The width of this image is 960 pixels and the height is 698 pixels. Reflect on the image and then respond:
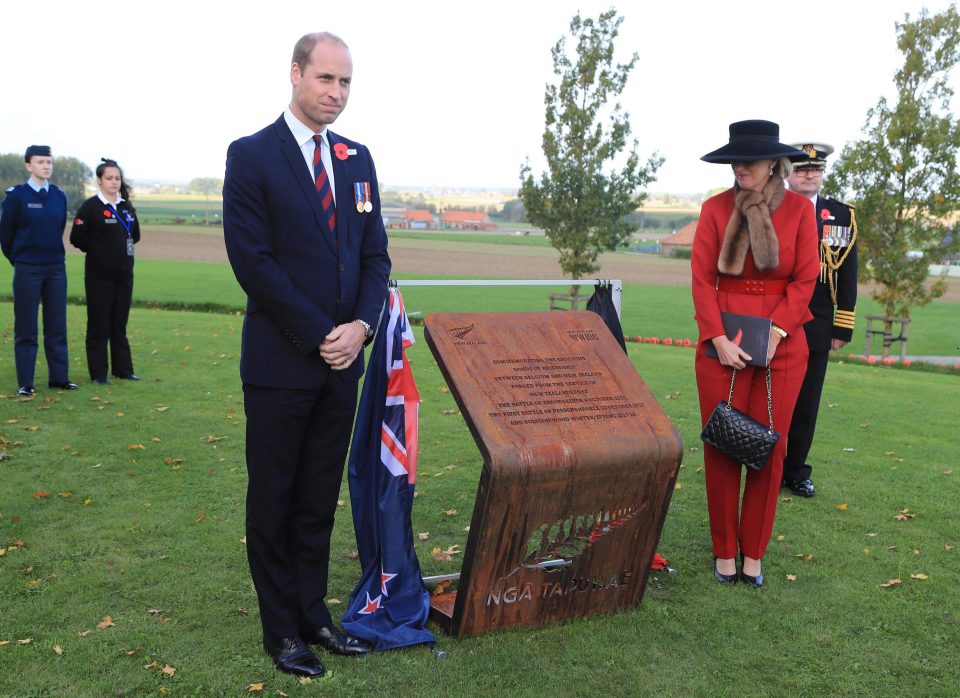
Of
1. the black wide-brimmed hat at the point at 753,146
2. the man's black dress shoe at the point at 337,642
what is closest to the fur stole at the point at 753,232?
the black wide-brimmed hat at the point at 753,146

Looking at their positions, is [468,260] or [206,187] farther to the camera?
[206,187]

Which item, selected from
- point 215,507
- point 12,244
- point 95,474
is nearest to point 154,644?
point 215,507

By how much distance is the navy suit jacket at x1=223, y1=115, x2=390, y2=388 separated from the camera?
349 centimetres

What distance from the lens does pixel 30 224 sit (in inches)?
353

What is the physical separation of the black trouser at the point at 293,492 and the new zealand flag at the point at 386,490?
192 mm

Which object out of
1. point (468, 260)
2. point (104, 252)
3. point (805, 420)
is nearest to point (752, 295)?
point (805, 420)

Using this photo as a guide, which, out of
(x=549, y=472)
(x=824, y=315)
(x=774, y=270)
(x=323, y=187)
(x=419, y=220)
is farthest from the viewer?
(x=419, y=220)

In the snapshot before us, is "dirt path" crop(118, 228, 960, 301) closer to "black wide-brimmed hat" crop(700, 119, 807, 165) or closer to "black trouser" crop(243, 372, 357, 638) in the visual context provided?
"black wide-brimmed hat" crop(700, 119, 807, 165)

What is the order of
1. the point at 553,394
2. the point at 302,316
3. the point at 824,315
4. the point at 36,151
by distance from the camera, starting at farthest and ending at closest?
the point at 36,151 < the point at 824,315 < the point at 553,394 < the point at 302,316

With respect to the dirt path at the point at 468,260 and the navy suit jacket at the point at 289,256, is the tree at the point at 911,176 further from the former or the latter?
the dirt path at the point at 468,260

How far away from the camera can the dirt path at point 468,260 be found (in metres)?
45.5

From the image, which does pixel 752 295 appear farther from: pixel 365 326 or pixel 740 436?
pixel 365 326

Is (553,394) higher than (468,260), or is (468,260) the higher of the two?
(553,394)

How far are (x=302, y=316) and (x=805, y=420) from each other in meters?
4.28
